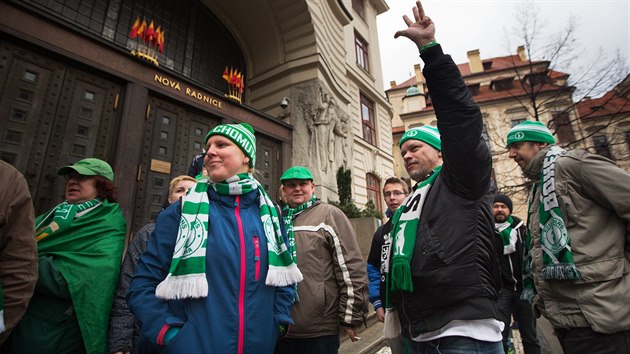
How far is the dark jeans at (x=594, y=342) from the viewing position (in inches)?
66.0

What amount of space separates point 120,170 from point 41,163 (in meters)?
0.98

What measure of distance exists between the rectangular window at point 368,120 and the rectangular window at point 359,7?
5.75 m

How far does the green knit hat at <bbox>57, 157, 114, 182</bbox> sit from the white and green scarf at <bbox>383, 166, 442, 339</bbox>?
8.27 feet

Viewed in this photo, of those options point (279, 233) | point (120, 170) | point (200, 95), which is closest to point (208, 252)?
point (279, 233)

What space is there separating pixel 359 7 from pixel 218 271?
20344 mm

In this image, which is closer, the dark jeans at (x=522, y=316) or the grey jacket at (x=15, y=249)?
the grey jacket at (x=15, y=249)

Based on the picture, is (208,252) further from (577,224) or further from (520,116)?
(520,116)

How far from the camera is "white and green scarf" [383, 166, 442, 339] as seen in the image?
163 cm

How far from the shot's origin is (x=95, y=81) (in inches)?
198

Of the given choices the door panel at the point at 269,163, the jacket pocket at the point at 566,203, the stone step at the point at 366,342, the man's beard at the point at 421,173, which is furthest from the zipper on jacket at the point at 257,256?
the door panel at the point at 269,163

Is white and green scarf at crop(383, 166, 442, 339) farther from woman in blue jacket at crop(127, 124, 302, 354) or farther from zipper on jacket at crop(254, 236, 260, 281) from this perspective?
zipper on jacket at crop(254, 236, 260, 281)

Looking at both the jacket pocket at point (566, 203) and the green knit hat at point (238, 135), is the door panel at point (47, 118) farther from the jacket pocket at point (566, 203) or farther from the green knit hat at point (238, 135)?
the jacket pocket at point (566, 203)

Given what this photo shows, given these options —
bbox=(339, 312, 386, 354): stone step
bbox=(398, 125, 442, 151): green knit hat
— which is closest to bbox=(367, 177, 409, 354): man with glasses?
bbox=(398, 125, 442, 151): green knit hat

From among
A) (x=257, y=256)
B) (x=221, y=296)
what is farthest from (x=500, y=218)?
(x=221, y=296)
